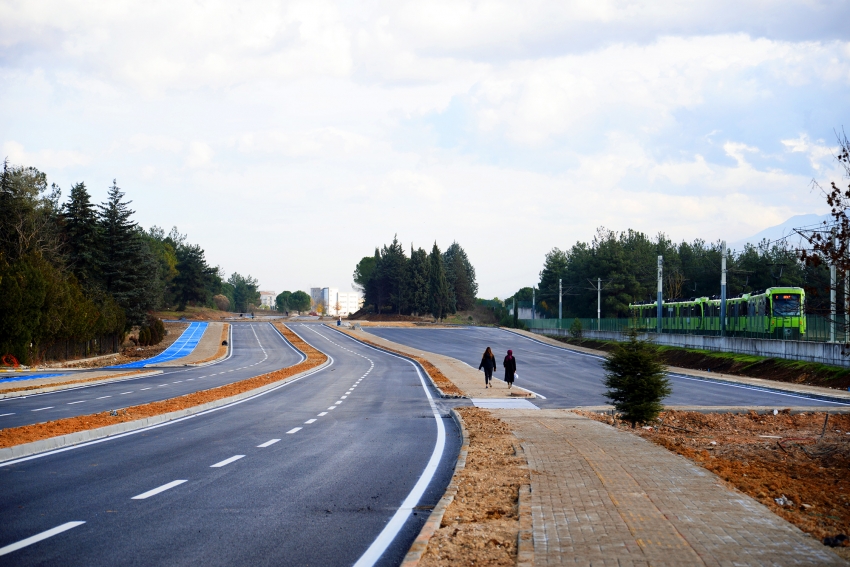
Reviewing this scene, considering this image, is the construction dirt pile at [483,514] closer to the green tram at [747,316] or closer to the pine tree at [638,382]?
the pine tree at [638,382]

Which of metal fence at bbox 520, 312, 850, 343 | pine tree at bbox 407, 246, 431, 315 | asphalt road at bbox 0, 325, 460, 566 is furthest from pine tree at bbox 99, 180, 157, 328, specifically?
pine tree at bbox 407, 246, 431, 315

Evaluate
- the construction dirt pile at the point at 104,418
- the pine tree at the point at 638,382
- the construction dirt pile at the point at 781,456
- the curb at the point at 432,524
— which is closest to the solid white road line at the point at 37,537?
the curb at the point at 432,524

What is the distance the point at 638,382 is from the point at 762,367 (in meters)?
27.9

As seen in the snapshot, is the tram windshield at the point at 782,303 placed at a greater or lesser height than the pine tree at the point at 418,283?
lesser

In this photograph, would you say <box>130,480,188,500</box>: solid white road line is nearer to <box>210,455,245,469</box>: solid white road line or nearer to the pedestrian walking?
<box>210,455,245,469</box>: solid white road line

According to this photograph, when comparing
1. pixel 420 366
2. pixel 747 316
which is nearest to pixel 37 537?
pixel 420 366

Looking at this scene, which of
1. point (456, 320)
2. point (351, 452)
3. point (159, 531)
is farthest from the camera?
point (456, 320)

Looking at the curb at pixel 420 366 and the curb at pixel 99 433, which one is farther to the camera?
the curb at pixel 420 366

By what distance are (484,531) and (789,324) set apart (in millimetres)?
44273

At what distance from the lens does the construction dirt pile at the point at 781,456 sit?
25.7 ft

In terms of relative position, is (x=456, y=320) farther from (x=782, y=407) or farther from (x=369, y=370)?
(x=782, y=407)

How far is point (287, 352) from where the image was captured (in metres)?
74.4

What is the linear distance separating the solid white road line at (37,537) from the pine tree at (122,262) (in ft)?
243

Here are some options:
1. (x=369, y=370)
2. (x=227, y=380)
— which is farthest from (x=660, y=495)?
(x=369, y=370)
